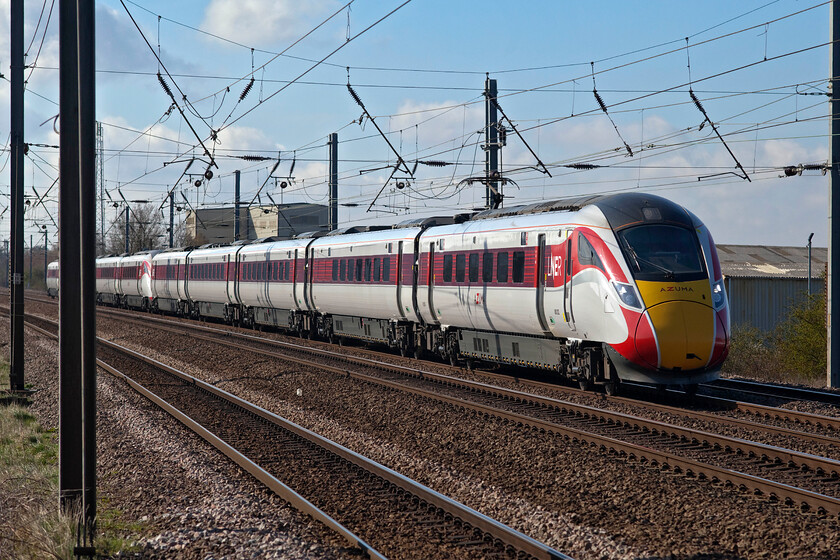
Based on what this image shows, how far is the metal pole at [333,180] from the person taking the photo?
3383cm

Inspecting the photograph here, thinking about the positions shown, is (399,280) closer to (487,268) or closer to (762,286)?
(487,268)

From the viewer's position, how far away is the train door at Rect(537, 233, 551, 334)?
49.7 ft

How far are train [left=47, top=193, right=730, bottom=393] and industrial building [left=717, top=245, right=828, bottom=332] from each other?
2088 cm

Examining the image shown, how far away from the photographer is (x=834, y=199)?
18.3 metres

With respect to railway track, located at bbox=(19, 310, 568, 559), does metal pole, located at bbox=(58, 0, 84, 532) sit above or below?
above

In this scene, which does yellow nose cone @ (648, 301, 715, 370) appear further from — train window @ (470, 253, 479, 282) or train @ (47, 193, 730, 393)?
train window @ (470, 253, 479, 282)

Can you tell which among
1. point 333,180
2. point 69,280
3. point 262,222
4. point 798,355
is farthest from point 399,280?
point 262,222

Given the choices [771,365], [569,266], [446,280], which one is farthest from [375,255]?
[771,365]

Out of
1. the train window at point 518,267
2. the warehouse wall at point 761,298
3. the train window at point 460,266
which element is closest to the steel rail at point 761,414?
the train window at point 518,267

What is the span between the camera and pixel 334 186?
113 ft

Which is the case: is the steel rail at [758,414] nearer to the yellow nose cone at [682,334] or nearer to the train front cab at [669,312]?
the train front cab at [669,312]

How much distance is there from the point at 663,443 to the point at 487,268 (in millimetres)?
7123

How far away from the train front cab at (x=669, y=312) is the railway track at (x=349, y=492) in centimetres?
518

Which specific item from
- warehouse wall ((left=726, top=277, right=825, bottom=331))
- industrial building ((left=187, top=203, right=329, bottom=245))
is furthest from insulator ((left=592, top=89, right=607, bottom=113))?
industrial building ((left=187, top=203, right=329, bottom=245))
